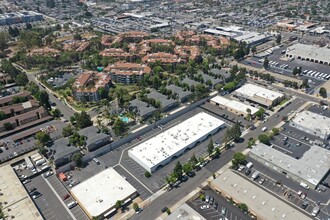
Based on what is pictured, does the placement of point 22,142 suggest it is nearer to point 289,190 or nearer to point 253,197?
point 253,197

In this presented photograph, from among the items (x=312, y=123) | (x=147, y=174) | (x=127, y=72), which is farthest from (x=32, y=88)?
(x=312, y=123)

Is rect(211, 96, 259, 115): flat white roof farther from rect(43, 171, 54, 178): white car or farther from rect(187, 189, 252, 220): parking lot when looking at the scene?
rect(43, 171, 54, 178): white car

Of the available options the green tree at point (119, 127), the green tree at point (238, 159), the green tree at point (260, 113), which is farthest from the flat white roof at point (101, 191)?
the green tree at point (260, 113)

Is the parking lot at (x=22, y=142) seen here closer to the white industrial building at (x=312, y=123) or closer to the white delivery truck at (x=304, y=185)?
the white delivery truck at (x=304, y=185)

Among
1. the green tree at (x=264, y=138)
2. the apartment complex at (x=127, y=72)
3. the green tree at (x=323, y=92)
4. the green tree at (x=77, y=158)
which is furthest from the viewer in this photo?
the apartment complex at (x=127, y=72)

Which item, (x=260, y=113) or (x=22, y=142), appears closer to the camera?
(x=22, y=142)

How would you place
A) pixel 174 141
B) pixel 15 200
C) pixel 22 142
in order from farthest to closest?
pixel 22 142
pixel 174 141
pixel 15 200

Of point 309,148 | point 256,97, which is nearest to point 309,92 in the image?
point 256,97
